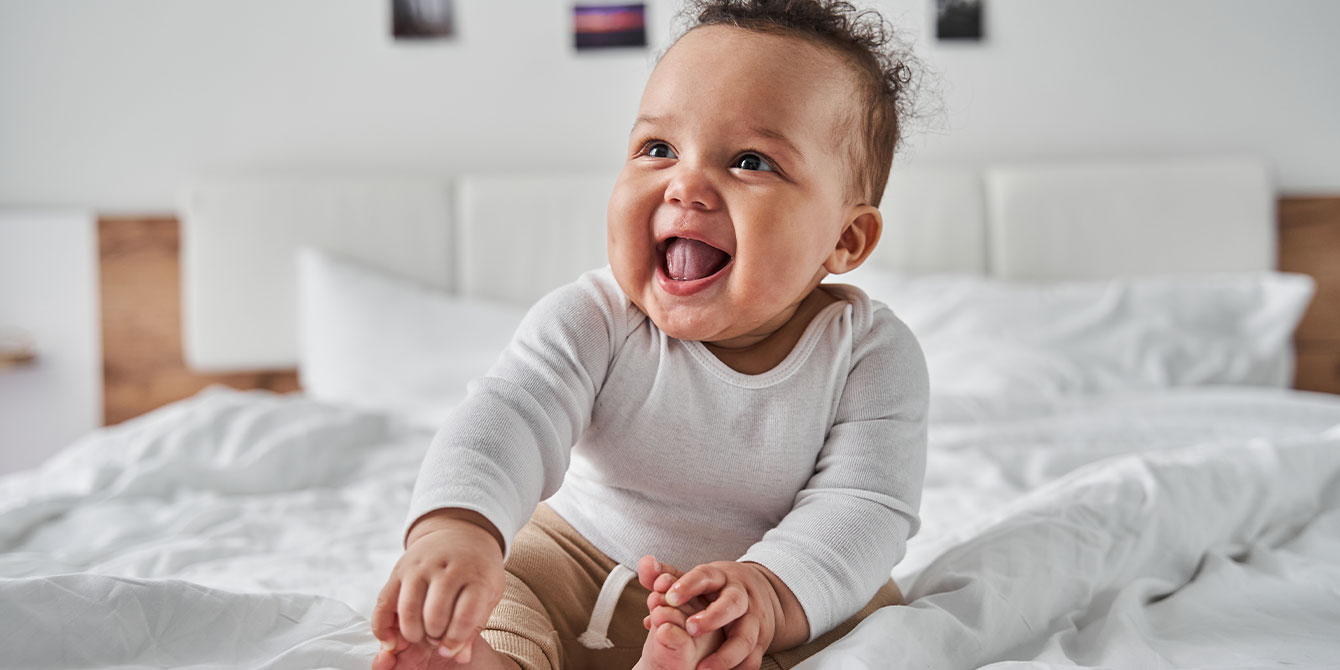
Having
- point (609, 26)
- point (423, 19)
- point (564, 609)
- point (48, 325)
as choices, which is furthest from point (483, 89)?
point (564, 609)

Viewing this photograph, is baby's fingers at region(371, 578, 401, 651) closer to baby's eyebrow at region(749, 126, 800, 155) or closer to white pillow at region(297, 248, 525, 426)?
baby's eyebrow at region(749, 126, 800, 155)

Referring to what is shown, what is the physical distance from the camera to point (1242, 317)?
1970 millimetres

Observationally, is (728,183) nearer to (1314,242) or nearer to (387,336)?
(387,336)

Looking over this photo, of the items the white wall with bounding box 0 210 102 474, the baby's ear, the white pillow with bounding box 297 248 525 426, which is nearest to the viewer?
the baby's ear

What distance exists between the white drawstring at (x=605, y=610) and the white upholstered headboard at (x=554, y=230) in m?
1.51

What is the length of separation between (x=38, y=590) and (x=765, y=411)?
→ 1.62ft

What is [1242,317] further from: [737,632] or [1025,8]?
[737,632]

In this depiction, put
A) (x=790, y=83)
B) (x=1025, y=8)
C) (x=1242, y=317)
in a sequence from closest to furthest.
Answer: (x=790, y=83)
(x=1242, y=317)
(x=1025, y=8)

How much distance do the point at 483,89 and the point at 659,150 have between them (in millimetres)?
1701

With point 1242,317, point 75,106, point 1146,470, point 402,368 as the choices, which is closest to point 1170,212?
point 1242,317

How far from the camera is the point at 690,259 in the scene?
0.74m

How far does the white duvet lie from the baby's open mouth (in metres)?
0.28

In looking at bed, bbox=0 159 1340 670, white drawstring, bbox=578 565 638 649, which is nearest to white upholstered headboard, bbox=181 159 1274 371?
bed, bbox=0 159 1340 670

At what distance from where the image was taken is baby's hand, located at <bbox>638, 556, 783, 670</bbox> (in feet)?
1.87
